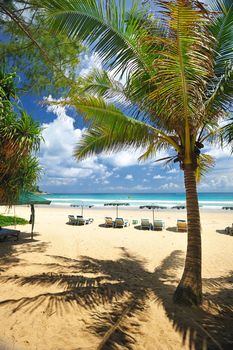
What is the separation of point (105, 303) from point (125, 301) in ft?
1.32

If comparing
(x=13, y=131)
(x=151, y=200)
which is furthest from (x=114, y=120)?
(x=151, y=200)

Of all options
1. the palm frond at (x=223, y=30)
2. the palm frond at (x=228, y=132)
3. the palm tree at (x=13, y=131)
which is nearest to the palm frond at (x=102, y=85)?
the palm tree at (x=13, y=131)

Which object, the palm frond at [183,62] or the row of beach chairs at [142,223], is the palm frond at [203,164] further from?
the row of beach chairs at [142,223]

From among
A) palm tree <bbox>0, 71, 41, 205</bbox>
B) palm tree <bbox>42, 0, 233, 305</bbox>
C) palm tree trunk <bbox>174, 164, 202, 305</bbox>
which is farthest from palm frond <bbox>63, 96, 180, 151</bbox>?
palm tree <bbox>0, 71, 41, 205</bbox>

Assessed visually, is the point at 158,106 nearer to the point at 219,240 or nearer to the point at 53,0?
the point at 53,0

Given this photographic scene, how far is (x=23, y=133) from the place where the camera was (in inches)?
234

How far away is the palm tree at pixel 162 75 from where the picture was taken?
124 inches

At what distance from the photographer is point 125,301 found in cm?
445

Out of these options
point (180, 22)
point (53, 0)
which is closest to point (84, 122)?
point (53, 0)

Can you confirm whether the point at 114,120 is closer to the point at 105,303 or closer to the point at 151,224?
the point at 105,303

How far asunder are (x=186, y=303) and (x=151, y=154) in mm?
3946

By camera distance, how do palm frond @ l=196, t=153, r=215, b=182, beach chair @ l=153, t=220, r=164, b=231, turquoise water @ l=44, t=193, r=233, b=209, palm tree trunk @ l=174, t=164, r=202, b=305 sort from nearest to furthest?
1. palm tree trunk @ l=174, t=164, r=202, b=305
2. palm frond @ l=196, t=153, r=215, b=182
3. beach chair @ l=153, t=220, r=164, b=231
4. turquoise water @ l=44, t=193, r=233, b=209

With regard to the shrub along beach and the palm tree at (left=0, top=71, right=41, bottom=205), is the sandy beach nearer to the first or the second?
the shrub along beach

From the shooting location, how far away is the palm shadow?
341 centimetres
